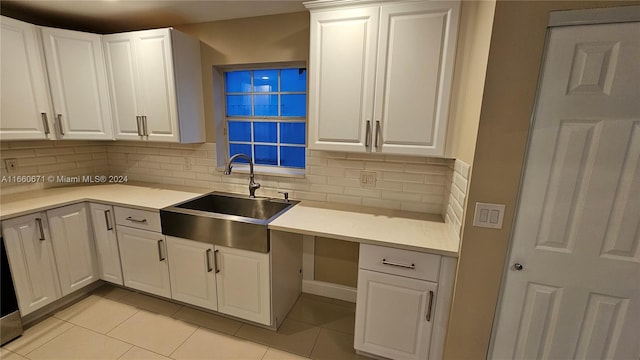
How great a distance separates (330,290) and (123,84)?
250 cm

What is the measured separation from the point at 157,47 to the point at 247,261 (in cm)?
181

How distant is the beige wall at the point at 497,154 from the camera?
1.11 m

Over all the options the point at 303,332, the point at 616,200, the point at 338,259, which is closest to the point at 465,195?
the point at 616,200

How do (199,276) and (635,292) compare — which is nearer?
(635,292)

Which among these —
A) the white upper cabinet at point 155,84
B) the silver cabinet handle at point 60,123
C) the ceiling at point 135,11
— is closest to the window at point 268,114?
the white upper cabinet at point 155,84

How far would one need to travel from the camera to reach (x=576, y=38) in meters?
1.08

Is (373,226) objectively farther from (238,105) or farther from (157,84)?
(157,84)

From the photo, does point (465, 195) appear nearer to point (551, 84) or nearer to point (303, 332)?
point (551, 84)

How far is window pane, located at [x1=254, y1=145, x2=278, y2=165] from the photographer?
2500 mm

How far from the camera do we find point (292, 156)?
2.46 metres

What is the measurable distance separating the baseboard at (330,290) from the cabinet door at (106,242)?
1574mm

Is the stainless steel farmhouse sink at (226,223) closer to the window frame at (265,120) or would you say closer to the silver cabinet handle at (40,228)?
the window frame at (265,120)

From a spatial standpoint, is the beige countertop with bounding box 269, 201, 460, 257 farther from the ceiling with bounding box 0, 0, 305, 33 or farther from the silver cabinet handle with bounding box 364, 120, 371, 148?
the ceiling with bounding box 0, 0, 305, 33

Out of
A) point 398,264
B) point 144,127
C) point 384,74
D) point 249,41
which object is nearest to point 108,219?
point 144,127
